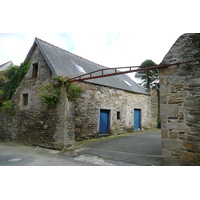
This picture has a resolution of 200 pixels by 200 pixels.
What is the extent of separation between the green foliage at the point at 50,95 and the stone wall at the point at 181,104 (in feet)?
15.6

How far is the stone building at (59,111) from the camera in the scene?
24.3 ft

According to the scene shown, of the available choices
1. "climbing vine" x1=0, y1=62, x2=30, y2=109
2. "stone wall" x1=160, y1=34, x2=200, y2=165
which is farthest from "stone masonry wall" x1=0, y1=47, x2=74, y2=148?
"stone wall" x1=160, y1=34, x2=200, y2=165

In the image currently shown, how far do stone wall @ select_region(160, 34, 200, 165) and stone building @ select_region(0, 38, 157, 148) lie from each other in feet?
14.4

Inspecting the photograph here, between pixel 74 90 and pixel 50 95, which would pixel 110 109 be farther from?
pixel 50 95

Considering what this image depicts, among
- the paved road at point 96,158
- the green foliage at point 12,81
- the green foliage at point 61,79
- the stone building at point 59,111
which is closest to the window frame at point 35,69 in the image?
the stone building at point 59,111

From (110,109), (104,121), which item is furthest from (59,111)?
(110,109)

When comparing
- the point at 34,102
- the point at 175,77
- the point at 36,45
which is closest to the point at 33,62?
the point at 36,45

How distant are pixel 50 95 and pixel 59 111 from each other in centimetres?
84

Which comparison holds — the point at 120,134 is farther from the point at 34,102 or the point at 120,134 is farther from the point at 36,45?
the point at 36,45

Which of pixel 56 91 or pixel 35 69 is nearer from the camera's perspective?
pixel 56 91

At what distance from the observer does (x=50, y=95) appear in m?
7.34

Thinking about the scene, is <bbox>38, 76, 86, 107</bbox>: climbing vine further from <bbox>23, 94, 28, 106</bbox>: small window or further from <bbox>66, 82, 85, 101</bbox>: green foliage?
<bbox>23, 94, 28, 106</bbox>: small window

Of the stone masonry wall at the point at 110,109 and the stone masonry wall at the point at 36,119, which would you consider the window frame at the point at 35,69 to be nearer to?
the stone masonry wall at the point at 36,119

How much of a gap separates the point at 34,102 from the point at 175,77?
22.9 feet
